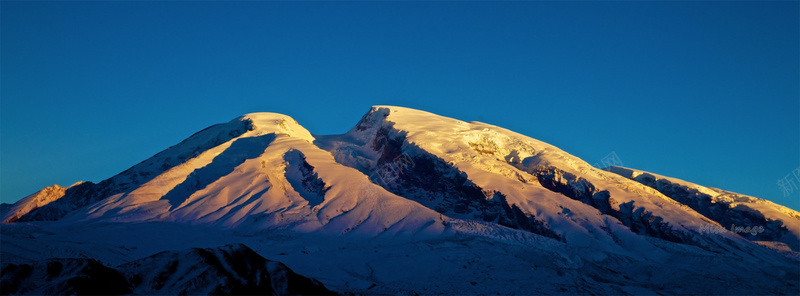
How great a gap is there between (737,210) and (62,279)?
5362 inches

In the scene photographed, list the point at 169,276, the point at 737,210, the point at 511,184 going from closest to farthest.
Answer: the point at 169,276, the point at 737,210, the point at 511,184

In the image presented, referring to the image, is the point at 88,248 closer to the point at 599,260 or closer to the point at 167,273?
the point at 167,273

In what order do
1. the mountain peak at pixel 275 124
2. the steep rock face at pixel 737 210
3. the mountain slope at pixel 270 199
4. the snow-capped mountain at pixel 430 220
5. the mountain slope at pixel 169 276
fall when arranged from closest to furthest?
the mountain slope at pixel 169 276, the snow-capped mountain at pixel 430 220, the mountain slope at pixel 270 199, the steep rock face at pixel 737 210, the mountain peak at pixel 275 124

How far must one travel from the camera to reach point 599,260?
8962 cm

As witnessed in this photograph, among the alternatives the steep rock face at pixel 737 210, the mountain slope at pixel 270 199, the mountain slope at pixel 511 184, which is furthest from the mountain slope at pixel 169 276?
the steep rock face at pixel 737 210

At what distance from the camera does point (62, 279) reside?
39.4 m

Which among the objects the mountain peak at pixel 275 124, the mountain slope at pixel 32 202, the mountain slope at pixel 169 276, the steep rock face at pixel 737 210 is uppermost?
the mountain peak at pixel 275 124

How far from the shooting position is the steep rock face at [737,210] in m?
113

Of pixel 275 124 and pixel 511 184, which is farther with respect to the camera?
pixel 275 124

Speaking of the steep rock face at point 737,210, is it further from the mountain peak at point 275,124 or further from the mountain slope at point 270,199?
the mountain peak at point 275,124

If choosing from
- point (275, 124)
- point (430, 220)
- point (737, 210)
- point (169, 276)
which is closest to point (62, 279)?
point (169, 276)

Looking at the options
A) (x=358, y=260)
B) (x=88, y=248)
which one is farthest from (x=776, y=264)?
(x=88, y=248)

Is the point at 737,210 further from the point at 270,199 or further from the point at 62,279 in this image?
the point at 62,279

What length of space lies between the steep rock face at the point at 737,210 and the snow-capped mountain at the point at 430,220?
0.42 m
